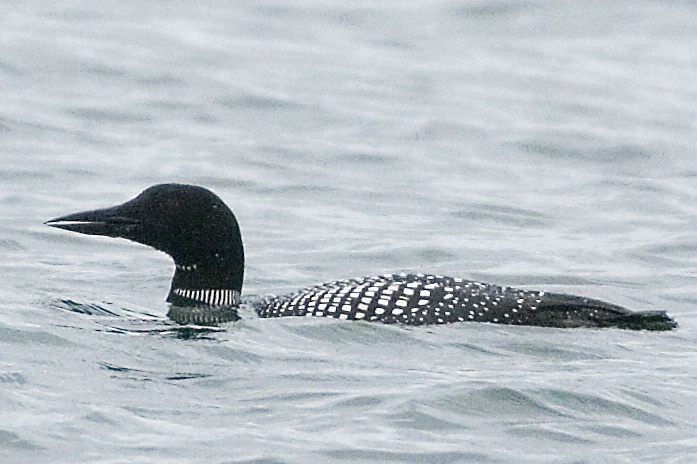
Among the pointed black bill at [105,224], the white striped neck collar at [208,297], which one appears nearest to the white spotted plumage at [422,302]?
the white striped neck collar at [208,297]

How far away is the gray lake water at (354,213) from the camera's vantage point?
7070 millimetres

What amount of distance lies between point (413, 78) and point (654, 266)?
638cm

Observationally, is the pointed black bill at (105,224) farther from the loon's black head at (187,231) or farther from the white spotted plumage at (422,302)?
the white spotted plumage at (422,302)

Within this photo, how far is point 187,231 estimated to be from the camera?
902 centimetres

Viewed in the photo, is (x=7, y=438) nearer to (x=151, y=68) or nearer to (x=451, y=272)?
(x=451, y=272)

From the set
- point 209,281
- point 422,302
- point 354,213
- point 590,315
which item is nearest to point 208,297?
point 209,281

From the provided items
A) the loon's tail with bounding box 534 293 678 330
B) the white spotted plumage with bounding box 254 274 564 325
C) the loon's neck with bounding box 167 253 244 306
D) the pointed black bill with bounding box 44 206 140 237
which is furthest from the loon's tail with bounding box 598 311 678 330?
the pointed black bill with bounding box 44 206 140 237

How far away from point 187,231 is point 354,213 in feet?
10.5

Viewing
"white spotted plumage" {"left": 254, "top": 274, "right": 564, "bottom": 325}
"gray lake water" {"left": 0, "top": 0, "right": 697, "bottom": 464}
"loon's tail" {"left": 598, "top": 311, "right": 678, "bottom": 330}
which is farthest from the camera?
"white spotted plumage" {"left": 254, "top": 274, "right": 564, "bottom": 325}

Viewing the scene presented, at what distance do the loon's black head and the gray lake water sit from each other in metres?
0.24

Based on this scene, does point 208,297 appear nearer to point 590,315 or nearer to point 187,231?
point 187,231

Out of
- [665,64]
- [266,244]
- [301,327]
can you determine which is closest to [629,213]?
[266,244]

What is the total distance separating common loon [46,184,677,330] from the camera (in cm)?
838

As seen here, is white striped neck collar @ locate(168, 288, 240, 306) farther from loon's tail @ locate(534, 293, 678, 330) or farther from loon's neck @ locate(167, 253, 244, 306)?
loon's tail @ locate(534, 293, 678, 330)
